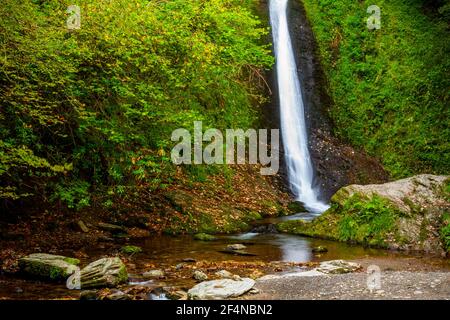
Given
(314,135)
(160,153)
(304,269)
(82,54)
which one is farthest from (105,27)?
(314,135)

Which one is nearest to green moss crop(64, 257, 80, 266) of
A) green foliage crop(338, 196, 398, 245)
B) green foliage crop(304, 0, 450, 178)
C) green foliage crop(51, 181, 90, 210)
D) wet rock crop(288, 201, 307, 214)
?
green foliage crop(51, 181, 90, 210)

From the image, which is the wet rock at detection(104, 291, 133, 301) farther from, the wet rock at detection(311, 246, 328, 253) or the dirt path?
the wet rock at detection(311, 246, 328, 253)

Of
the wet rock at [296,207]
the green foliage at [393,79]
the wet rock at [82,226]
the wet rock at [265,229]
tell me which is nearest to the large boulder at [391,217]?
the wet rock at [265,229]

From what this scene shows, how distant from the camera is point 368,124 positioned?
63.0 feet

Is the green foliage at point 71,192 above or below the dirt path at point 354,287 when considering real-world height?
above

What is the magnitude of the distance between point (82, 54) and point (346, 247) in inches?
262

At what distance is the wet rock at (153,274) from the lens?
24.0ft

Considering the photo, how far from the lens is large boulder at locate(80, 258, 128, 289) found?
664cm

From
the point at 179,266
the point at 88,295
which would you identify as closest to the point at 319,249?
the point at 179,266

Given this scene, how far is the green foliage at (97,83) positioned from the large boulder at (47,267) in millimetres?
1026

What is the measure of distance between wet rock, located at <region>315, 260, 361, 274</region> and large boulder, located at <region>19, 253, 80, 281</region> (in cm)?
392

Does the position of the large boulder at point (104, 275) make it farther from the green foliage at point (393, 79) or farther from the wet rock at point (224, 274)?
the green foliage at point (393, 79)

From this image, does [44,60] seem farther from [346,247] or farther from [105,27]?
[346,247]

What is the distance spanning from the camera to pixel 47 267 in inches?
280
